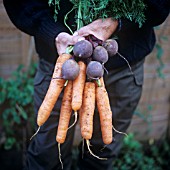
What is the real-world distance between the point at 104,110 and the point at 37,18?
0.48 meters

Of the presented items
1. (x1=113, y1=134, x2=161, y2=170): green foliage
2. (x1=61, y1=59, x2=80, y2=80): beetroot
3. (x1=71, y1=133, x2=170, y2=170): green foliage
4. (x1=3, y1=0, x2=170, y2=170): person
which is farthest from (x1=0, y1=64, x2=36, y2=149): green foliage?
(x1=61, y1=59, x2=80, y2=80): beetroot

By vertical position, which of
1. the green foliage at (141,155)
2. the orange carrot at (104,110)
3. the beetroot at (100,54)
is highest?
the beetroot at (100,54)

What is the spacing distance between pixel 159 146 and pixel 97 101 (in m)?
1.46

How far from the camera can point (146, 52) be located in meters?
1.66

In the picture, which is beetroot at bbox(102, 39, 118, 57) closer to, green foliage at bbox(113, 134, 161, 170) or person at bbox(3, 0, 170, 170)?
person at bbox(3, 0, 170, 170)

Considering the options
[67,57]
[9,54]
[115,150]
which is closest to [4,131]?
[9,54]

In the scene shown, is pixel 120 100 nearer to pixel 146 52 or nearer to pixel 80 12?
pixel 146 52

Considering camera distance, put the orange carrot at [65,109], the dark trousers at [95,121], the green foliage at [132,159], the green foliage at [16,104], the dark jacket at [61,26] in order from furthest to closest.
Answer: the green foliage at [132,159]
the green foliage at [16,104]
the dark trousers at [95,121]
the dark jacket at [61,26]
the orange carrot at [65,109]

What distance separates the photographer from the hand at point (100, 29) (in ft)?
4.53

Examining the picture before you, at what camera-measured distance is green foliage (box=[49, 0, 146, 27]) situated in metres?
1.42

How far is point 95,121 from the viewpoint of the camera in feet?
5.63

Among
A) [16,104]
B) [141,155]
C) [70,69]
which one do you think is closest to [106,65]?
[70,69]

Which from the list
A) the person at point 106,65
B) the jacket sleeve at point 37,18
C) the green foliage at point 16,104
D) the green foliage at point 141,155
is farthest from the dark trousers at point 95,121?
the green foliage at point 141,155

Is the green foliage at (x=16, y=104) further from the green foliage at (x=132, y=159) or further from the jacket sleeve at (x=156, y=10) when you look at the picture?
the jacket sleeve at (x=156, y=10)
